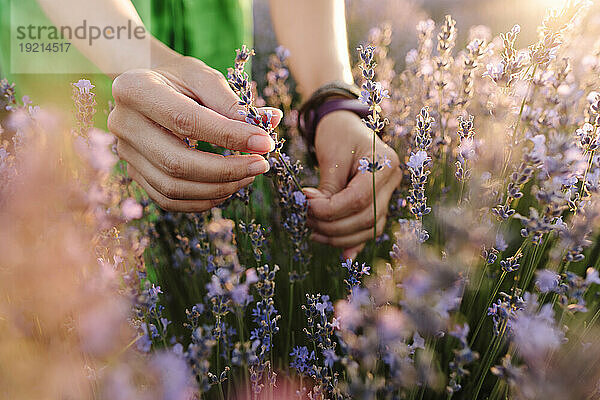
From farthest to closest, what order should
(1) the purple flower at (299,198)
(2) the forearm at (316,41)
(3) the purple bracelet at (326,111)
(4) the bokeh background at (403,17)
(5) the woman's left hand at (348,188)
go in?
(4) the bokeh background at (403,17)
(2) the forearm at (316,41)
(3) the purple bracelet at (326,111)
(5) the woman's left hand at (348,188)
(1) the purple flower at (299,198)

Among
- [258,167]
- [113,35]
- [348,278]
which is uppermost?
[113,35]

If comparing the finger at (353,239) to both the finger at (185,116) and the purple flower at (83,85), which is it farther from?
the purple flower at (83,85)

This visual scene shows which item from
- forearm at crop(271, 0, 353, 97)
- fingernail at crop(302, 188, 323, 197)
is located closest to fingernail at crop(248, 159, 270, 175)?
fingernail at crop(302, 188, 323, 197)

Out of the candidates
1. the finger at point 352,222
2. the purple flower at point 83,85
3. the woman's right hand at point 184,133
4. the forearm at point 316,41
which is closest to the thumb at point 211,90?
the woman's right hand at point 184,133

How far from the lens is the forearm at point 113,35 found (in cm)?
116

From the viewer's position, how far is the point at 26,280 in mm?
539

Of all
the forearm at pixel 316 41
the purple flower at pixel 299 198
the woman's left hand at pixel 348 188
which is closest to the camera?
the purple flower at pixel 299 198

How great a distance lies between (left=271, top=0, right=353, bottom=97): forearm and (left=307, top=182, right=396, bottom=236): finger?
518 millimetres

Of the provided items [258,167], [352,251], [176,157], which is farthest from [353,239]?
[176,157]

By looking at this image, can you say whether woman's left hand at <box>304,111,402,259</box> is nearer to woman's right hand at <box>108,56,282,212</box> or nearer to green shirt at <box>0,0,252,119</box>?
woman's right hand at <box>108,56,282,212</box>

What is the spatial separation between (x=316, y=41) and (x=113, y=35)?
66cm

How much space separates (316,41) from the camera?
1551 mm

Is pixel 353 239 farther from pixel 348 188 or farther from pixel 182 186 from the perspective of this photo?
pixel 182 186

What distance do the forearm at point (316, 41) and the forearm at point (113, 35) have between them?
0.55m
